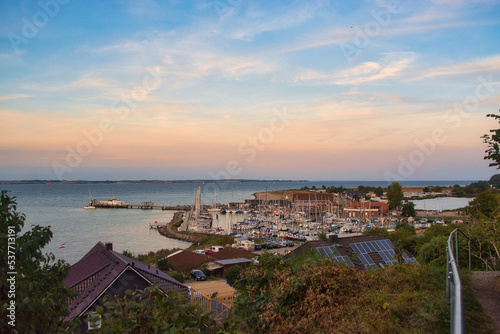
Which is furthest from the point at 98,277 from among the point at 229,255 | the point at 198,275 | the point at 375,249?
the point at 229,255

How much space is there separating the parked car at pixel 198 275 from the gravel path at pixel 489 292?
19206 millimetres

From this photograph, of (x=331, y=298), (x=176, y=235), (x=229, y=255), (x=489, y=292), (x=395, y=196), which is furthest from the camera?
(x=395, y=196)

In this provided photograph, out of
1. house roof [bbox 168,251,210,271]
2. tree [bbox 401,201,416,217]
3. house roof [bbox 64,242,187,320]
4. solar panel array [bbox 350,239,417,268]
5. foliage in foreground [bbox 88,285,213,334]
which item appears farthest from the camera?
tree [bbox 401,201,416,217]

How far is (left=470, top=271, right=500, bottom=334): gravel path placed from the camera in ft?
13.3

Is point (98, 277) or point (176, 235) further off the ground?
point (98, 277)

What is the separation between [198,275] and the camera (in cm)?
2314

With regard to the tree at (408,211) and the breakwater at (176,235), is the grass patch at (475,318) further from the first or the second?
the tree at (408,211)

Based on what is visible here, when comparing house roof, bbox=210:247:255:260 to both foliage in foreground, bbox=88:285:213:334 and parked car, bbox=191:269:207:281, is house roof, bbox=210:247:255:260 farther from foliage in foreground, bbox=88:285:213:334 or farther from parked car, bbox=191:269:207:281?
foliage in foreground, bbox=88:285:213:334

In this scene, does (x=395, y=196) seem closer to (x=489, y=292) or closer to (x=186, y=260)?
(x=186, y=260)

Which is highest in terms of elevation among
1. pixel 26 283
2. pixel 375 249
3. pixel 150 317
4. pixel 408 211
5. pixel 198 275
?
pixel 26 283

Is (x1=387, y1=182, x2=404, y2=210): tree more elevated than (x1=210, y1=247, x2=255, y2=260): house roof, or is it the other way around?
(x1=387, y1=182, x2=404, y2=210): tree

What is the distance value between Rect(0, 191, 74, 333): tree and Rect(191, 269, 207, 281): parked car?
19181mm

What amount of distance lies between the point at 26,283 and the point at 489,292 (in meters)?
5.95

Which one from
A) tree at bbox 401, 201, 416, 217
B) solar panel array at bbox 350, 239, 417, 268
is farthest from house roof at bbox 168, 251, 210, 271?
tree at bbox 401, 201, 416, 217
